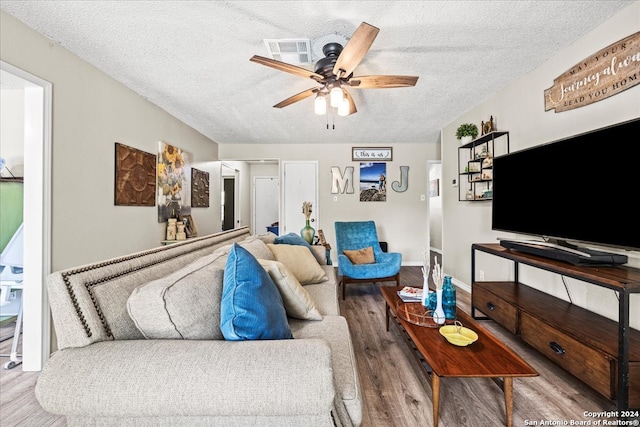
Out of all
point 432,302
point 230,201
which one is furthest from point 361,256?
point 230,201

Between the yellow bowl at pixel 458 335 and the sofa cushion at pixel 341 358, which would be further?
the yellow bowl at pixel 458 335

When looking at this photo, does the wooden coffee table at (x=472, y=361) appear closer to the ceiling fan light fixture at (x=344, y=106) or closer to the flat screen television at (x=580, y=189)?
the flat screen television at (x=580, y=189)

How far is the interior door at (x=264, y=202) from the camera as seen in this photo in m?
7.30

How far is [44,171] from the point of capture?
77.8 inches

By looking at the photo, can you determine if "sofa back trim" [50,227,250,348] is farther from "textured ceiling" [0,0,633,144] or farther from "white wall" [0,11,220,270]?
"textured ceiling" [0,0,633,144]

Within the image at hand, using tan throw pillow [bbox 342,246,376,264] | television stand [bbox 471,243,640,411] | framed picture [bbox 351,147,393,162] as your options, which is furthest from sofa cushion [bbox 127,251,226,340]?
framed picture [bbox 351,147,393,162]

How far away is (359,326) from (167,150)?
123 inches

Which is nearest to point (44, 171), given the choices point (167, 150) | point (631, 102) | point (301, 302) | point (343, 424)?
point (167, 150)

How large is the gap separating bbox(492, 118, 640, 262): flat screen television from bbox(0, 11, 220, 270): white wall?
364 cm

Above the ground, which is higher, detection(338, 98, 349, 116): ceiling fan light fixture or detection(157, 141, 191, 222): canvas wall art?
detection(338, 98, 349, 116): ceiling fan light fixture

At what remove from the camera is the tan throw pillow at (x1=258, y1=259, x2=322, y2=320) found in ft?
4.64

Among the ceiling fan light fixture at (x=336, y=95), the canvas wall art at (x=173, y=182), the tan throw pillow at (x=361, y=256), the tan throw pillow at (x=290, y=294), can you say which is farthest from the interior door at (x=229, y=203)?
the tan throw pillow at (x=290, y=294)

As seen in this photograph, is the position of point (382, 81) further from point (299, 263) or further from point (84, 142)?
point (84, 142)

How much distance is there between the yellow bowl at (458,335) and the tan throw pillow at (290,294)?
2.26 feet
